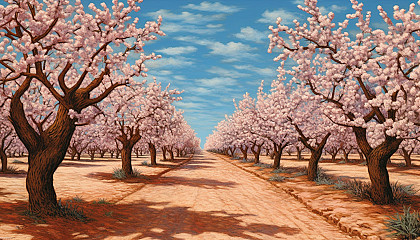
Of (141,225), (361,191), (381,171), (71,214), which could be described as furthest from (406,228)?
(71,214)

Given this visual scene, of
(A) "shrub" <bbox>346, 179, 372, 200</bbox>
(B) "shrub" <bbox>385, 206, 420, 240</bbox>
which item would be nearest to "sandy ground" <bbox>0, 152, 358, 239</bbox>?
(B) "shrub" <bbox>385, 206, 420, 240</bbox>

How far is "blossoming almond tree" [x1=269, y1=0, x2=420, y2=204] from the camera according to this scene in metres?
9.72

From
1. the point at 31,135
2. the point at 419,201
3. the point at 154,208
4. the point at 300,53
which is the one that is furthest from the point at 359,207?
the point at 31,135

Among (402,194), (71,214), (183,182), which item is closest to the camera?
(71,214)

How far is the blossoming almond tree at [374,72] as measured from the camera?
9719mm

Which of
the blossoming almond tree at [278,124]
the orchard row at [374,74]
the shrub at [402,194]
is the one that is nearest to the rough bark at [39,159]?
the orchard row at [374,74]

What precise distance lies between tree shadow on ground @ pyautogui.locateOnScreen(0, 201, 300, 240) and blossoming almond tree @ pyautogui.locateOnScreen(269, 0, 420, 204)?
505 cm

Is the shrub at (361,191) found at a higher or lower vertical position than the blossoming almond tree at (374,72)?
lower

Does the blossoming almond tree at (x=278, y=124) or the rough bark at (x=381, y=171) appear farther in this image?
the blossoming almond tree at (x=278, y=124)

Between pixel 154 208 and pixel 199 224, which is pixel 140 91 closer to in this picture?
pixel 154 208

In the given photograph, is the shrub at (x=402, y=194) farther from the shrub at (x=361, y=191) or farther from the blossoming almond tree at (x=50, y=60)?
the blossoming almond tree at (x=50, y=60)

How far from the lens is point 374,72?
10.8 meters

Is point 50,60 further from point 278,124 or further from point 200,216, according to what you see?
point 278,124

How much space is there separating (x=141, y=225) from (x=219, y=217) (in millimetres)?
2598
